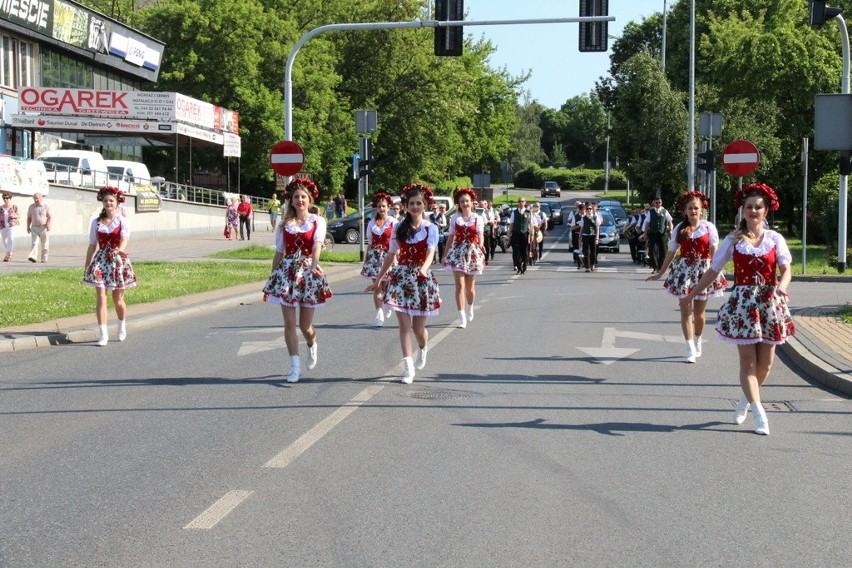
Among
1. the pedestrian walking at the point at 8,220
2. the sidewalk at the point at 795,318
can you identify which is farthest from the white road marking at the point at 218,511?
the pedestrian walking at the point at 8,220

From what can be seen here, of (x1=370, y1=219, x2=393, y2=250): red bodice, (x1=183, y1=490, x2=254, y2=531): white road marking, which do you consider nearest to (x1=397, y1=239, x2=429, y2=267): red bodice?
(x1=183, y1=490, x2=254, y2=531): white road marking

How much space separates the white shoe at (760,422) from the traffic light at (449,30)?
575 inches

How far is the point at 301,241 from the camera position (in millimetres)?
10914

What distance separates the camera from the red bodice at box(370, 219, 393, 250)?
1681 centimetres

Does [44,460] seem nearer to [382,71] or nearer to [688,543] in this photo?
[688,543]

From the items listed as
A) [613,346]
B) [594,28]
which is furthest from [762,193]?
[594,28]

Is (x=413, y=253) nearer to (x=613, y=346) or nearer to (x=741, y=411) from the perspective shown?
(x=741, y=411)

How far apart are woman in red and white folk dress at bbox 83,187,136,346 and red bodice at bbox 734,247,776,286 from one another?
7881 mm

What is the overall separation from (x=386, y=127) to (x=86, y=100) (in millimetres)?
23234

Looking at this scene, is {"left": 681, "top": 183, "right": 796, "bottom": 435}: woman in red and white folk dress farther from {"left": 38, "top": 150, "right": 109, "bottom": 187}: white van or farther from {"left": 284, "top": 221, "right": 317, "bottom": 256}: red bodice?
{"left": 38, "top": 150, "right": 109, "bottom": 187}: white van

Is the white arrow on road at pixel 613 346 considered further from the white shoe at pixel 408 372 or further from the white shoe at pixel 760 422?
the white shoe at pixel 760 422

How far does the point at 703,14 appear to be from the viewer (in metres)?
73.6

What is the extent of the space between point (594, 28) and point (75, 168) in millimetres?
20963

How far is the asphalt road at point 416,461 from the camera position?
555 cm
